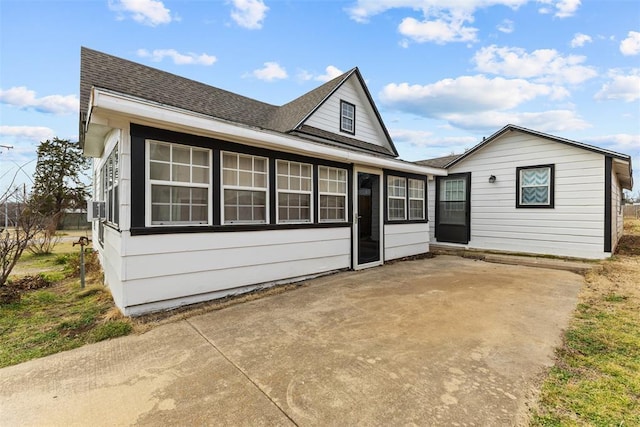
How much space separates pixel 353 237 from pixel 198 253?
3606mm

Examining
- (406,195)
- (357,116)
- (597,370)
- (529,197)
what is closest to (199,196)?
(597,370)

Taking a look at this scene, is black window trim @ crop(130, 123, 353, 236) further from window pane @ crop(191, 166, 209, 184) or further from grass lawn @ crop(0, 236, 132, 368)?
grass lawn @ crop(0, 236, 132, 368)

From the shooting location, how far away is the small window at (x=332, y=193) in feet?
20.3

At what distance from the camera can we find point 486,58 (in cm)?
1123

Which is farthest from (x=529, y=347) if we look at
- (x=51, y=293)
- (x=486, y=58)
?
(x=486, y=58)

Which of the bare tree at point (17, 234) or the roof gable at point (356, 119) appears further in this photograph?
the roof gable at point (356, 119)

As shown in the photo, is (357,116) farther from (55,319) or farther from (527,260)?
(55,319)

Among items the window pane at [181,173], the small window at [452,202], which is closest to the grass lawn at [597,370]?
the window pane at [181,173]

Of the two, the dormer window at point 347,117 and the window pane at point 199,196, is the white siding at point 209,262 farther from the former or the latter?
the dormer window at point 347,117

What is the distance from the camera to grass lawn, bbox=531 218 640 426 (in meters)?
1.90

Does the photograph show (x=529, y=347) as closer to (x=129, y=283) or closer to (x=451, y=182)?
(x=129, y=283)

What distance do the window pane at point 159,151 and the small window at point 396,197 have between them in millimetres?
5436

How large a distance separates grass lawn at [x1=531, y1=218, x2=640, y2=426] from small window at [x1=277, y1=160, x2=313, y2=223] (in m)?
4.20

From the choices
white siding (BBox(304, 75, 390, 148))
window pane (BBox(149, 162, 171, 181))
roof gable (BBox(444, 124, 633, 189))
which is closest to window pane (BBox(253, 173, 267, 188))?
window pane (BBox(149, 162, 171, 181))
